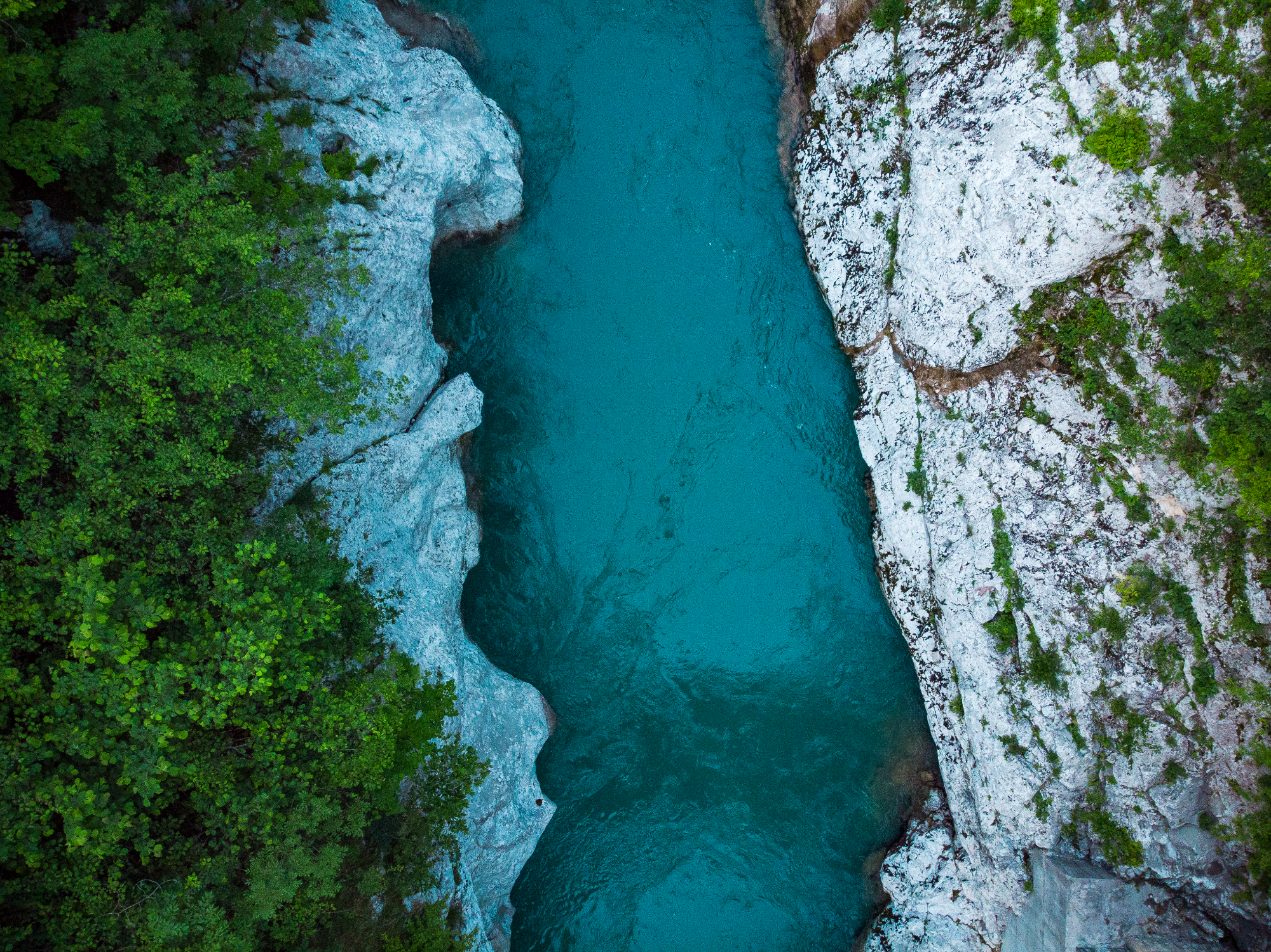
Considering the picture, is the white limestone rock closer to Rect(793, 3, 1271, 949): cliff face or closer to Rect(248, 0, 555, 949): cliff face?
Rect(248, 0, 555, 949): cliff face

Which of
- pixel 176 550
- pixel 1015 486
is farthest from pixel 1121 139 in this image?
pixel 176 550

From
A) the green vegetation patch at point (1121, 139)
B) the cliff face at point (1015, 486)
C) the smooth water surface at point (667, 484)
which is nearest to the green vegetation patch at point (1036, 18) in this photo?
the cliff face at point (1015, 486)

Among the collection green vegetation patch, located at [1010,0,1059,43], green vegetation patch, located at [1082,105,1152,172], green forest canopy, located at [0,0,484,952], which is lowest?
green forest canopy, located at [0,0,484,952]

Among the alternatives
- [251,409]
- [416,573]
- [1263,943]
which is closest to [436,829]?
[416,573]

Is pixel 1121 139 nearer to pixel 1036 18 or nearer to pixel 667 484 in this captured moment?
pixel 1036 18

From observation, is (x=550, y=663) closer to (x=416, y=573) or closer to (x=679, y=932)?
(x=416, y=573)

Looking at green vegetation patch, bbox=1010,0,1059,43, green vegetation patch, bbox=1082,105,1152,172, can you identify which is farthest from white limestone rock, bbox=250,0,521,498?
green vegetation patch, bbox=1082,105,1152,172

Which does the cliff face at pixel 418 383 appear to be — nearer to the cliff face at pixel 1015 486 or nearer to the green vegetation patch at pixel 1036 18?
the cliff face at pixel 1015 486
